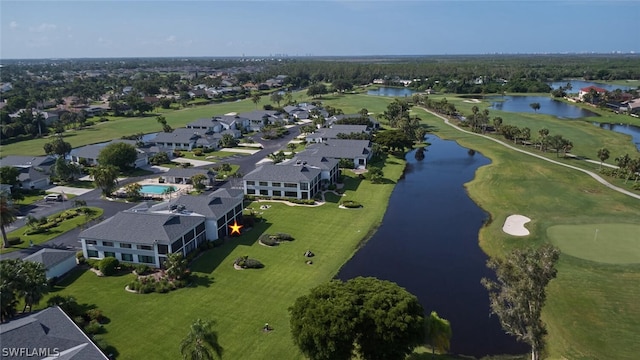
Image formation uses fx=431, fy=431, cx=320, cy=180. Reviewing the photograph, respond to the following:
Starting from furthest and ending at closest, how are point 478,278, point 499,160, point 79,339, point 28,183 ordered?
point 499,160 → point 28,183 → point 478,278 → point 79,339

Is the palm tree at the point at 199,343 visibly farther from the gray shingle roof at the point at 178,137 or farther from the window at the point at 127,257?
the gray shingle roof at the point at 178,137

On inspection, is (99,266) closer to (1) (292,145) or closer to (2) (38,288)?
(2) (38,288)

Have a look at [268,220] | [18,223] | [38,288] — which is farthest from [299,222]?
[18,223]

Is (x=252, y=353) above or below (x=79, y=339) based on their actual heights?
below

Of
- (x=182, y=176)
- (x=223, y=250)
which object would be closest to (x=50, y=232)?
(x=223, y=250)

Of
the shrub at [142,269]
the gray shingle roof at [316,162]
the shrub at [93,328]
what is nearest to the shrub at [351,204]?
the gray shingle roof at [316,162]

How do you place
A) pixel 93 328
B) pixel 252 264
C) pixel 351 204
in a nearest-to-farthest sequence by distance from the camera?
pixel 93 328
pixel 252 264
pixel 351 204

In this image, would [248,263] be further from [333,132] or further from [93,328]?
[333,132]

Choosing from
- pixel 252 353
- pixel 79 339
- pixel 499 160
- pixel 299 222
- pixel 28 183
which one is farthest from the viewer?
pixel 499 160

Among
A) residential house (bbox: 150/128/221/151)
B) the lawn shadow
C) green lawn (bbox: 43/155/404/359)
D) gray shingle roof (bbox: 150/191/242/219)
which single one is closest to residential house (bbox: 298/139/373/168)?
green lawn (bbox: 43/155/404/359)
